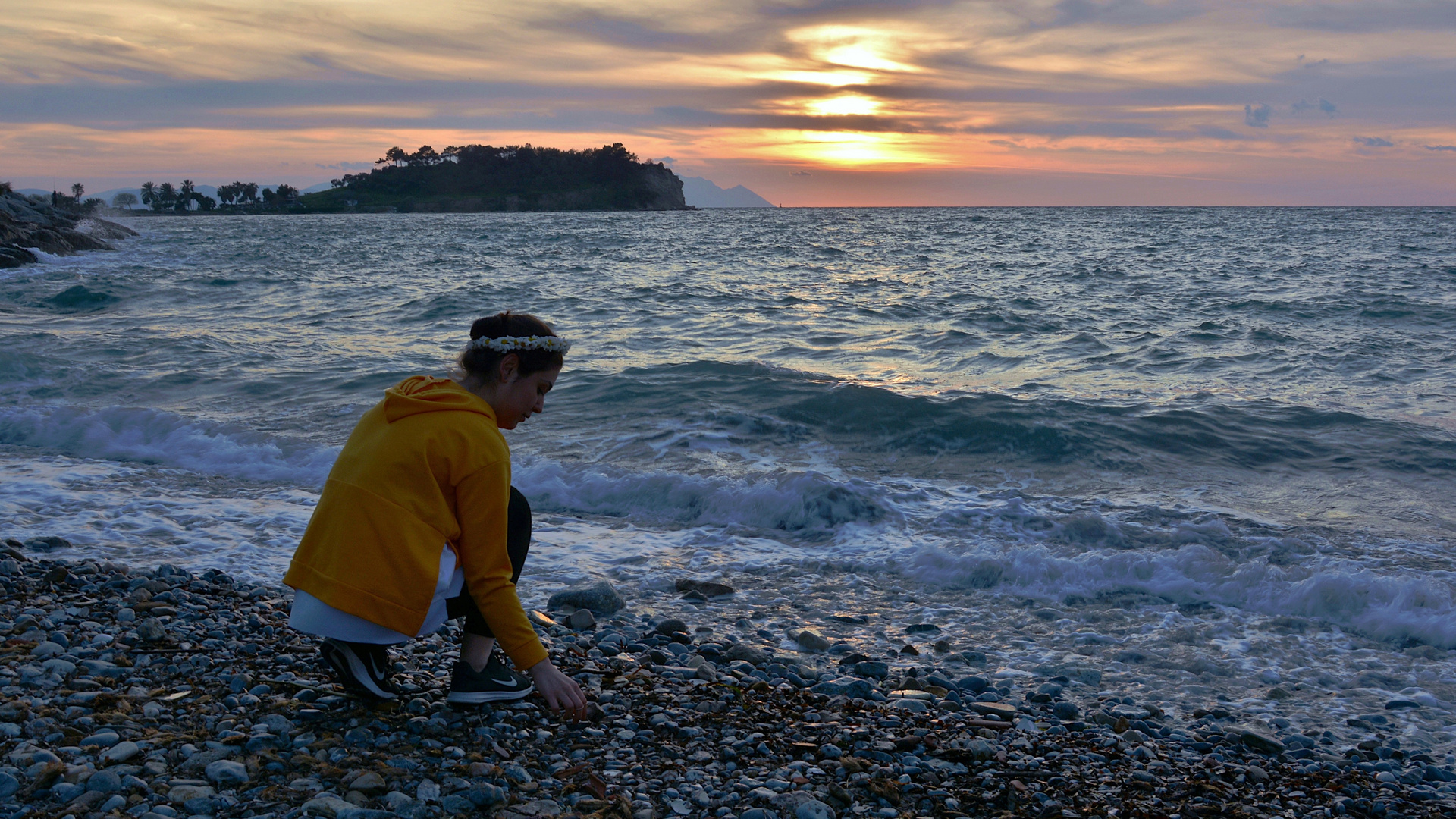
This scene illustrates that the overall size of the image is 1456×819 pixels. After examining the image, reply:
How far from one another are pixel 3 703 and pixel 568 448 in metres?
6.30

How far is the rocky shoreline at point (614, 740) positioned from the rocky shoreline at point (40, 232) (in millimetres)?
32115

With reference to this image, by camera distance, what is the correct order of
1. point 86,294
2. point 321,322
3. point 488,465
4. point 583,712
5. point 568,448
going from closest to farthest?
point 488,465
point 583,712
point 568,448
point 321,322
point 86,294

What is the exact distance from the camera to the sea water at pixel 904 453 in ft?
18.5

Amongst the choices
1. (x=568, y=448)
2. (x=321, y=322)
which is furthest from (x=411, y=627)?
(x=321, y=322)

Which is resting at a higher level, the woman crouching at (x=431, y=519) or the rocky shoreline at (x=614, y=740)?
the woman crouching at (x=431, y=519)

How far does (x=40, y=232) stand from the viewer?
112ft

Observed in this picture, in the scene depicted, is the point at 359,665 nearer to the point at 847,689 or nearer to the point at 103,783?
the point at 103,783

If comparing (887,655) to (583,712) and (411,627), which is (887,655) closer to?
(583,712)

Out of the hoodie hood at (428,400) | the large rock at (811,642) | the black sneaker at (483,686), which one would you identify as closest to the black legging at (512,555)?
the black sneaker at (483,686)

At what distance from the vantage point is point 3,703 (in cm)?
319

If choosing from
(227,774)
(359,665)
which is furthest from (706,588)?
(227,774)

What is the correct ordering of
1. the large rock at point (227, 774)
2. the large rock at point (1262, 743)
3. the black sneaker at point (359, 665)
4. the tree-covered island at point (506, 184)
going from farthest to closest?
the tree-covered island at point (506, 184)
the large rock at point (1262, 743)
the black sneaker at point (359, 665)
the large rock at point (227, 774)

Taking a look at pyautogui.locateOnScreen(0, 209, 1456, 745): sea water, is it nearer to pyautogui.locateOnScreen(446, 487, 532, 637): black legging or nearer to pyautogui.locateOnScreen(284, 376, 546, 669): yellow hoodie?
pyautogui.locateOnScreen(446, 487, 532, 637): black legging

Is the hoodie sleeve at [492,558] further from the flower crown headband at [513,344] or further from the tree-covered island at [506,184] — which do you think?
the tree-covered island at [506,184]
